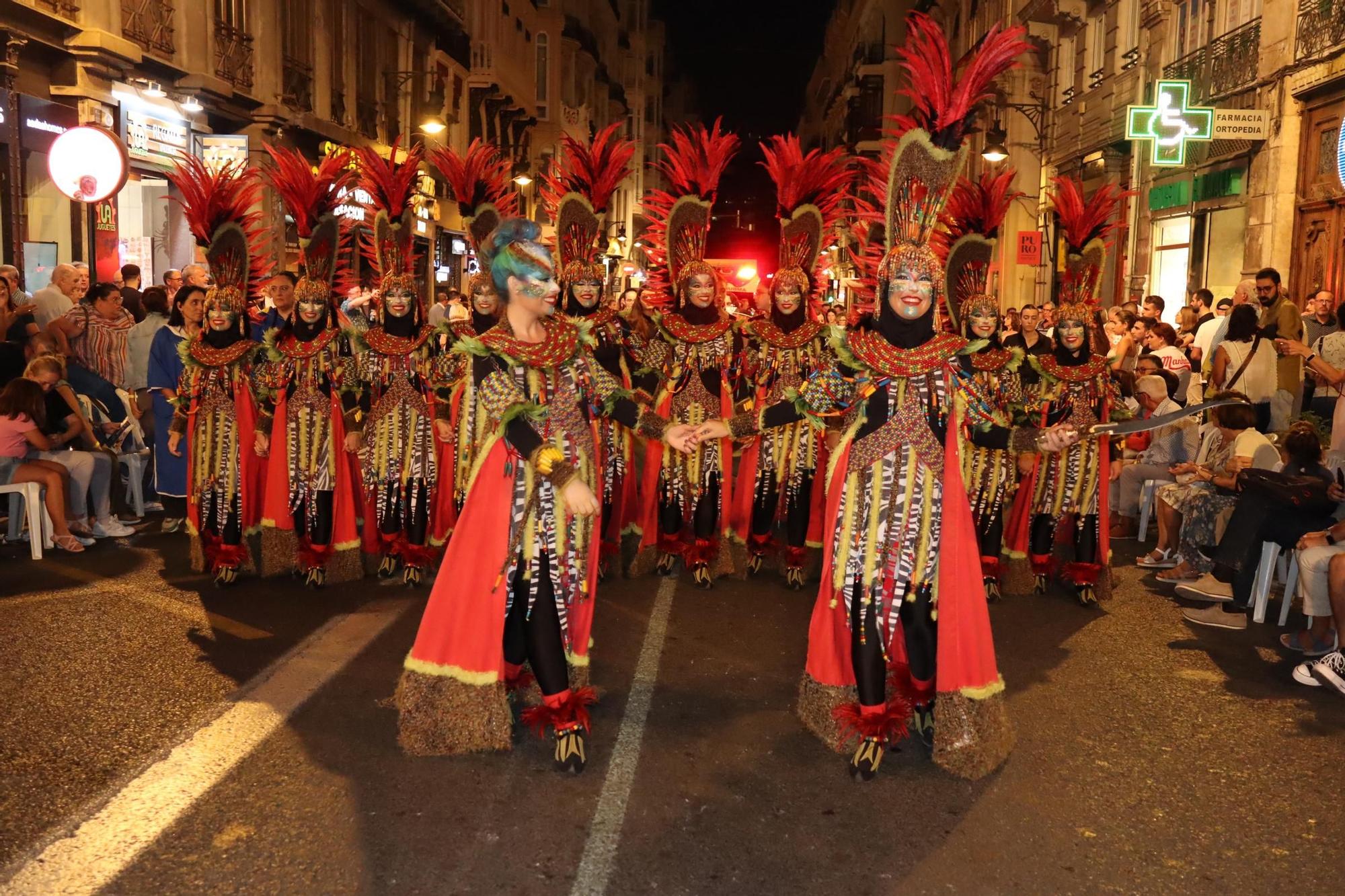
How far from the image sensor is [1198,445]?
9156mm

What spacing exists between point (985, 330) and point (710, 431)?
3.02m

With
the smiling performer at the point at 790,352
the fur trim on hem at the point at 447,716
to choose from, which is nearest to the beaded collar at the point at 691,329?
the smiling performer at the point at 790,352

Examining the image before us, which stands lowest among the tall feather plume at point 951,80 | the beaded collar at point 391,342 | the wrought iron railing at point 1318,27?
the beaded collar at point 391,342

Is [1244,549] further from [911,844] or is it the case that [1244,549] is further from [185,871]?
[185,871]

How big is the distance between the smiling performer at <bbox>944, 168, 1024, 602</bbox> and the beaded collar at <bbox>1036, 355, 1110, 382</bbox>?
191mm

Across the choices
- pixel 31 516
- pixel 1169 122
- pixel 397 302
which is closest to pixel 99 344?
pixel 31 516

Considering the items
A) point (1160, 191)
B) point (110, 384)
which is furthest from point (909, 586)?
point (1160, 191)

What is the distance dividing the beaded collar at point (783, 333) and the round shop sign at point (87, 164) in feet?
23.0

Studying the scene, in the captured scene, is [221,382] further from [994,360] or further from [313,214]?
[994,360]

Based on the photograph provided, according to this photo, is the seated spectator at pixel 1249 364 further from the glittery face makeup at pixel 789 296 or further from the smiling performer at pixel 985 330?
the glittery face makeup at pixel 789 296

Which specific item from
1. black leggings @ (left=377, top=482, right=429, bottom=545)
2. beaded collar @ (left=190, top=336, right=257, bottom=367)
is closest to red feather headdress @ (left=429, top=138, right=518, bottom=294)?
beaded collar @ (left=190, top=336, right=257, bottom=367)

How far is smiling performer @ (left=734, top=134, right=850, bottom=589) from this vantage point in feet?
25.8

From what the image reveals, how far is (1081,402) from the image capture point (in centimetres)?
740

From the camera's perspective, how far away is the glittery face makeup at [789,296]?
7.87 meters
